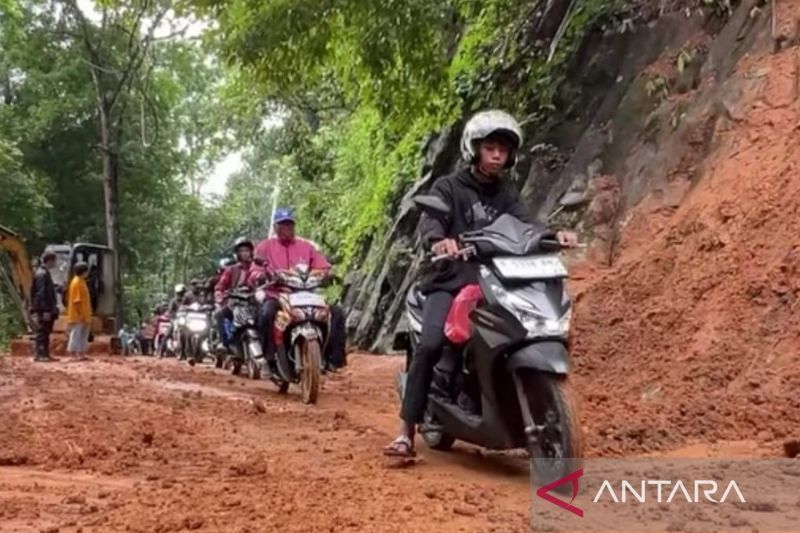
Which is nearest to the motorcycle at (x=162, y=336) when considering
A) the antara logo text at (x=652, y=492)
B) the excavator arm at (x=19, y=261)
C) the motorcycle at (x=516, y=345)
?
the excavator arm at (x=19, y=261)

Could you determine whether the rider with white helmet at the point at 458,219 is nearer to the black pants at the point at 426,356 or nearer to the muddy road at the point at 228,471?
the black pants at the point at 426,356

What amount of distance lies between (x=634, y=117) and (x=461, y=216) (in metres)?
5.83

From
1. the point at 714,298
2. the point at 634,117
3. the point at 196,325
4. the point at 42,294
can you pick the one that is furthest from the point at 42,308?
the point at 714,298

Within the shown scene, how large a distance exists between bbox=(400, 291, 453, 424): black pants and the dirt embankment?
1.12 m

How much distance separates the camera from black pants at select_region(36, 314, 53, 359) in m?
17.4

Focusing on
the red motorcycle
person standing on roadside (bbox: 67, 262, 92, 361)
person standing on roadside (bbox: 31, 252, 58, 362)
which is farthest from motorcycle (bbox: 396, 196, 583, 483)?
the red motorcycle

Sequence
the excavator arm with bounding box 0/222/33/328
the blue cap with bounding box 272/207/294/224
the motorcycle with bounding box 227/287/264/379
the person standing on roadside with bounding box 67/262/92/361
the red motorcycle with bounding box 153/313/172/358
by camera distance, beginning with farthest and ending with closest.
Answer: the red motorcycle with bounding box 153/313/172/358 < the excavator arm with bounding box 0/222/33/328 < the person standing on roadside with bounding box 67/262/92/361 < the motorcycle with bounding box 227/287/264/379 < the blue cap with bounding box 272/207/294/224

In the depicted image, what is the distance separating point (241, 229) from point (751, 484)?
1846 inches

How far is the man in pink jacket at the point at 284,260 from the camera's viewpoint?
10555 mm

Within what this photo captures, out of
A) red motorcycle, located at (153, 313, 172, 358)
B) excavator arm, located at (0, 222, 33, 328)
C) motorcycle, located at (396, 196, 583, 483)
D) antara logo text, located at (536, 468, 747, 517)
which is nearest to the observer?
antara logo text, located at (536, 468, 747, 517)

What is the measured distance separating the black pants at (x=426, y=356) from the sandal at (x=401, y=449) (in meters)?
0.12

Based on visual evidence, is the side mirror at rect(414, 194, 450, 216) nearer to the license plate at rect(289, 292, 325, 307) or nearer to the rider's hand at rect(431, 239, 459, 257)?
the rider's hand at rect(431, 239, 459, 257)

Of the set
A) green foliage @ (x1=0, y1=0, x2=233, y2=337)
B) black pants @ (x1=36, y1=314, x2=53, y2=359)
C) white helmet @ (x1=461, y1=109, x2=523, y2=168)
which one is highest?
green foliage @ (x1=0, y1=0, x2=233, y2=337)

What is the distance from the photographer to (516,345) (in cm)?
523
